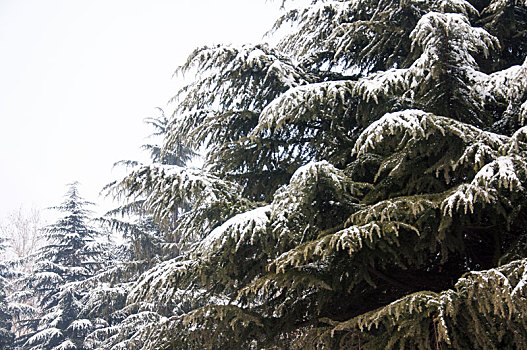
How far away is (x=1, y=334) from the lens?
1552 centimetres

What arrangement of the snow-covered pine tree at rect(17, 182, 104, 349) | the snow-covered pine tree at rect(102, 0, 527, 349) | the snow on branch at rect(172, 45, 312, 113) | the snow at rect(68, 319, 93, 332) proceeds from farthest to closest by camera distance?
the snow-covered pine tree at rect(17, 182, 104, 349) < the snow at rect(68, 319, 93, 332) < the snow on branch at rect(172, 45, 312, 113) < the snow-covered pine tree at rect(102, 0, 527, 349)

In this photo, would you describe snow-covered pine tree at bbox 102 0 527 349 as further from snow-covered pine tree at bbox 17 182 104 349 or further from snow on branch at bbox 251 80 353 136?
snow-covered pine tree at bbox 17 182 104 349

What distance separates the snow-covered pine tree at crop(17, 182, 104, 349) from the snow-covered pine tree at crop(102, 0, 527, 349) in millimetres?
12237

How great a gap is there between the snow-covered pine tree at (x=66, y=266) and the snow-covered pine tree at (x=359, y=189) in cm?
1224

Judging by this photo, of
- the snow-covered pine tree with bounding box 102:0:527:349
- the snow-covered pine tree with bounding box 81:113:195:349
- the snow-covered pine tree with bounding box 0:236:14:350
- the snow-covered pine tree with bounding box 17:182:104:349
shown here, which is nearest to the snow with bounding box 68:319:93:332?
the snow-covered pine tree with bounding box 17:182:104:349

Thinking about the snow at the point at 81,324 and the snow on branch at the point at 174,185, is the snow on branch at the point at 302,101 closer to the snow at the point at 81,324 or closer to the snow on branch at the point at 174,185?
the snow on branch at the point at 174,185

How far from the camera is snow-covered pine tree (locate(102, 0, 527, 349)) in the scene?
2713mm

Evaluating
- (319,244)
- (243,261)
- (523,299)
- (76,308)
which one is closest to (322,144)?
(243,261)

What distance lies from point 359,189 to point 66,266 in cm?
1509

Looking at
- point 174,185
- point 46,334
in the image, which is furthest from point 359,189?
point 46,334

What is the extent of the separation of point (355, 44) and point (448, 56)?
188cm

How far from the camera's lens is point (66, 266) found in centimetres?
1611

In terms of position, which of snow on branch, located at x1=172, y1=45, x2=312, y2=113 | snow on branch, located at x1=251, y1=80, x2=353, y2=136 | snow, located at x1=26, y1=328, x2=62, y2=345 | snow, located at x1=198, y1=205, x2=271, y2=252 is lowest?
snow, located at x1=198, y1=205, x2=271, y2=252

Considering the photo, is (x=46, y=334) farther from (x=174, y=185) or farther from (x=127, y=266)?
(x=174, y=185)
